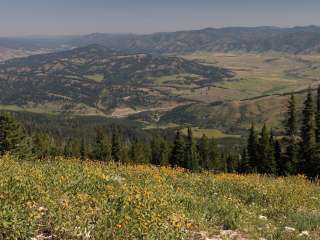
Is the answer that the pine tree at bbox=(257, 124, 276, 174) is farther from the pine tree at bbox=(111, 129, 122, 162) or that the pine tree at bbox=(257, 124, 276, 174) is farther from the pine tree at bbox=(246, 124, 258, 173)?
the pine tree at bbox=(111, 129, 122, 162)

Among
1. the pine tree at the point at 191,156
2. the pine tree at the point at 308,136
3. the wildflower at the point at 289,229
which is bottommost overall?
the pine tree at the point at 191,156

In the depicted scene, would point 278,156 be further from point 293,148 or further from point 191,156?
point 191,156

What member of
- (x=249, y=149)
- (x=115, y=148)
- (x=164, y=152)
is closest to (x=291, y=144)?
(x=249, y=149)

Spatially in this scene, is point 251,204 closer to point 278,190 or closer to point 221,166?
point 278,190

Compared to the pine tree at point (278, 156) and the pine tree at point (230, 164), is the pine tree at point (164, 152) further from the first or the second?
the pine tree at point (278, 156)

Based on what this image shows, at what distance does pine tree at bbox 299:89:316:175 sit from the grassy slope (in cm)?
6461

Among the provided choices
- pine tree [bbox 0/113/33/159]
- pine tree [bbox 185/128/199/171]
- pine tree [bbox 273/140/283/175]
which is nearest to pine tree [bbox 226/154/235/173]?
pine tree [bbox 185/128/199/171]

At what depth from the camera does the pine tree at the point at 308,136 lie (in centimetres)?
8000

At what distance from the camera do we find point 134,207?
36.7ft

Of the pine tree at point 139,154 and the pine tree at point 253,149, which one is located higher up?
the pine tree at point 253,149

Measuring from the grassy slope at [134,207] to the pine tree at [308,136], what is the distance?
6461 cm

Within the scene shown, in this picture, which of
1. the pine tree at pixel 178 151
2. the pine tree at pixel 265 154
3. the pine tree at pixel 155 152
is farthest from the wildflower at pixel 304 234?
the pine tree at pixel 155 152

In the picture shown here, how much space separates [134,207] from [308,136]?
75.8 metres

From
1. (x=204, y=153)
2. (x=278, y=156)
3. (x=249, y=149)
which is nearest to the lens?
(x=278, y=156)
